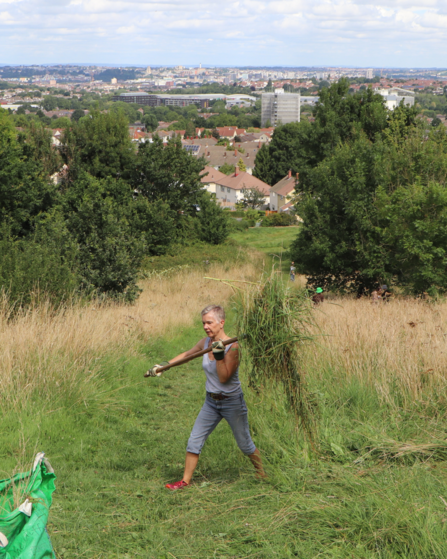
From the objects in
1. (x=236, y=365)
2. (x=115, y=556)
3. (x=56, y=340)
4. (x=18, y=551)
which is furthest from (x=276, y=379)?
(x=56, y=340)

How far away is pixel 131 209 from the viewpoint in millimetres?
28766

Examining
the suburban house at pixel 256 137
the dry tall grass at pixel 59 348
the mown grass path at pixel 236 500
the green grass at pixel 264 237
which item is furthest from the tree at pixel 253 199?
the suburban house at pixel 256 137

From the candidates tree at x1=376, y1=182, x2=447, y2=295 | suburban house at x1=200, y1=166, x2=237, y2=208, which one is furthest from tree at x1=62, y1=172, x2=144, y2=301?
suburban house at x1=200, y1=166, x2=237, y2=208

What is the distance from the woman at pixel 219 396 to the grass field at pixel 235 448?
0.20m

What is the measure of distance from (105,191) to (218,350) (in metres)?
27.1

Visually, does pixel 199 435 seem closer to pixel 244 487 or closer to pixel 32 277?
pixel 244 487

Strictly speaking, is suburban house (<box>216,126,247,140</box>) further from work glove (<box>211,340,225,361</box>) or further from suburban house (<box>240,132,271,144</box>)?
work glove (<box>211,340,225,361</box>)

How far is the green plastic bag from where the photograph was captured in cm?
295

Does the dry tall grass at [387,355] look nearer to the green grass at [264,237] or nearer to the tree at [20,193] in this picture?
the tree at [20,193]

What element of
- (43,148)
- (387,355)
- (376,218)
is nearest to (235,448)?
(387,355)

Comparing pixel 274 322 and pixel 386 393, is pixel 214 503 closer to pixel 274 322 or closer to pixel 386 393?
pixel 274 322

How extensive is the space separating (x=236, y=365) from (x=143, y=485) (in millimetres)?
1378

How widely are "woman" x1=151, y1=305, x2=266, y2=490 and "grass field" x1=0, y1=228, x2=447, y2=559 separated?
20cm

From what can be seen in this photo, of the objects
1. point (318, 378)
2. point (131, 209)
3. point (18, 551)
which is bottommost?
point (131, 209)
